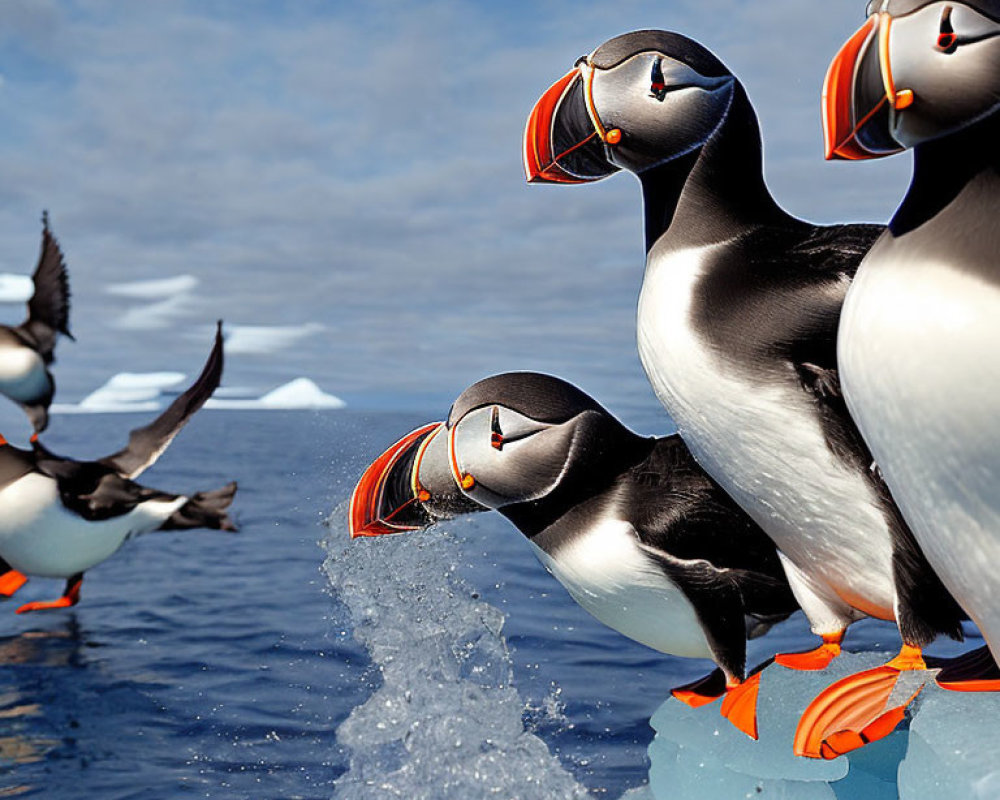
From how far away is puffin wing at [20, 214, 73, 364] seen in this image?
6.78 meters

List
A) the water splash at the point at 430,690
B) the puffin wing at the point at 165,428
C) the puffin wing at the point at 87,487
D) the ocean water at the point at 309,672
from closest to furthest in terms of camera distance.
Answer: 1. the water splash at the point at 430,690
2. the ocean water at the point at 309,672
3. the puffin wing at the point at 165,428
4. the puffin wing at the point at 87,487

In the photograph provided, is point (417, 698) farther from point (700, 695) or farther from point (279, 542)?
point (279, 542)

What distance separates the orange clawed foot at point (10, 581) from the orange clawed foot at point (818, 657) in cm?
681

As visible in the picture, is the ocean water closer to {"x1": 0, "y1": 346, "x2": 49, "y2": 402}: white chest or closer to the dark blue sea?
the dark blue sea

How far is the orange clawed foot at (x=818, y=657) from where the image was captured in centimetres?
273

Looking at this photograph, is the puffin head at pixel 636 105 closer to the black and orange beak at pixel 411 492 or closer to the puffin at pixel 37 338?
the black and orange beak at pixel 411 492

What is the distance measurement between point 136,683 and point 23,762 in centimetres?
130

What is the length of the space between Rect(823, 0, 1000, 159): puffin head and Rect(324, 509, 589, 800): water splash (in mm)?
2325

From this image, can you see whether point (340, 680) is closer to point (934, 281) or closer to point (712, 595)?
point (712, 595)

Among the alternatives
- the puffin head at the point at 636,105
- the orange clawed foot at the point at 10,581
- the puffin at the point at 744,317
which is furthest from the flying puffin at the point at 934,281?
the orange clawed foot at the point at 10,581

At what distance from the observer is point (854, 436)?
243cm

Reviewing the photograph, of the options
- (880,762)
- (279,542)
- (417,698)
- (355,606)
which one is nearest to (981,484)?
(880,762)

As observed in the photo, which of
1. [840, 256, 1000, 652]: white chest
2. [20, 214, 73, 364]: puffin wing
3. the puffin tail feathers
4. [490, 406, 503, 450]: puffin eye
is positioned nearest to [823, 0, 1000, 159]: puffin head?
[840, 256, 1000, 652]: white chest

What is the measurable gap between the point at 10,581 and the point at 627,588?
21.5 feet
